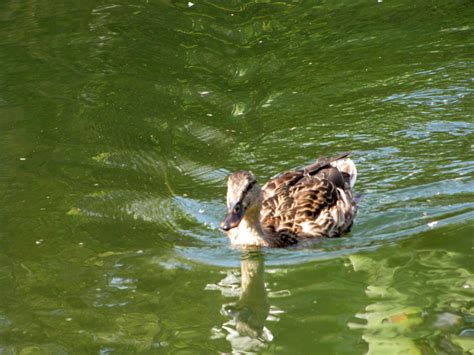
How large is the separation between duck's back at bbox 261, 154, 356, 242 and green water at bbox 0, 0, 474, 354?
28cm

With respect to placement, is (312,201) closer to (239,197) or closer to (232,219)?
(239,197)

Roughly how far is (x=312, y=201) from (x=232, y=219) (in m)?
1.46

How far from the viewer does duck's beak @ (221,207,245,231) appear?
9.11 m

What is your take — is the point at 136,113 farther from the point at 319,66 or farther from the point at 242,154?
the point at 319,66

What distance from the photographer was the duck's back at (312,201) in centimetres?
1025

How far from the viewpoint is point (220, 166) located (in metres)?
11.6

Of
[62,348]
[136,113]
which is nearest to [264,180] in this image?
[136,113]

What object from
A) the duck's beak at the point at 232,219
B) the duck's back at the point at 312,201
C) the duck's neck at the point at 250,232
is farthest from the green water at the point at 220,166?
the duck's beak at the point at 232,219

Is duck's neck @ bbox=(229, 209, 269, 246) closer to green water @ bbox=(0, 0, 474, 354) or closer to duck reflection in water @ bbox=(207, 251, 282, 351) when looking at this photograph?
green water @ bbox=(0, 0, 474, 354)

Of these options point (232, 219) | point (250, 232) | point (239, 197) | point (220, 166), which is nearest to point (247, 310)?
point (232, 219)

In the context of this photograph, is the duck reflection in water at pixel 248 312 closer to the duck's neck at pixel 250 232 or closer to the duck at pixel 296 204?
the duck's neck at pixel 250 232

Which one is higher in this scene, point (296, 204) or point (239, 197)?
point (239, 197)

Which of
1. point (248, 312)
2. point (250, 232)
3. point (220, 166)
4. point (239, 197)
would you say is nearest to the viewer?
point (248, 312)

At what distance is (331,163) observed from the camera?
35.4 ft
